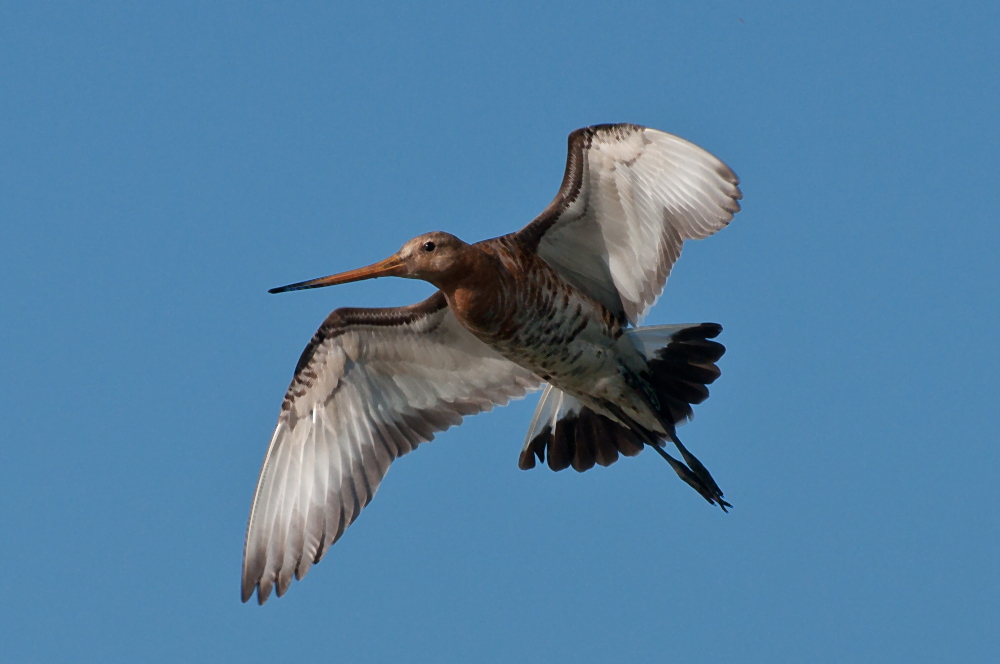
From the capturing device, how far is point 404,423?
9.98 meters

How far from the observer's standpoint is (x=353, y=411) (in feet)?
32.7

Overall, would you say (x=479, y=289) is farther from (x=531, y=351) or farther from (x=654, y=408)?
(x=654, y=408)

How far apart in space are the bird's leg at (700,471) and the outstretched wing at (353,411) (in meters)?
1.43

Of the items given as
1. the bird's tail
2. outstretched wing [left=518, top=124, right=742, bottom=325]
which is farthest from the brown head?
the bird's tail

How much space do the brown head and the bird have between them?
1cm

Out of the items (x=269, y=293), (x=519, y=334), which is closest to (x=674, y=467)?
(x=519, y=334)

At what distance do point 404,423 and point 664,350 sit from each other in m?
2.32

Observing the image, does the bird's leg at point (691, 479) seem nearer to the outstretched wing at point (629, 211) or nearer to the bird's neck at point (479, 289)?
the outstretched wing at point (629, 211)

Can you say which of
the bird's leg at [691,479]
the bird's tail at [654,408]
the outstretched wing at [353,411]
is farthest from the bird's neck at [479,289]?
the bird's leg at [691,479]

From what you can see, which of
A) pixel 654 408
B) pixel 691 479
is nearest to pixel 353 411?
pixel 654 408

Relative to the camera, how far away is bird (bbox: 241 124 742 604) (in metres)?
8.60

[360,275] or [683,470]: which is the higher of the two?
[360,275]

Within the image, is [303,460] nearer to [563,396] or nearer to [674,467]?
[563,396]

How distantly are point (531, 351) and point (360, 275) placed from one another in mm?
1378
